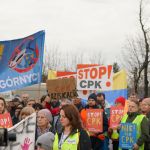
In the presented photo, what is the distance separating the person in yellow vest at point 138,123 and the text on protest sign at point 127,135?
77 millimetres

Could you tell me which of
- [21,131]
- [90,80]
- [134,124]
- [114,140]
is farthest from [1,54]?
[21,131]

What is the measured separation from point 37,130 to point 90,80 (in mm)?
4828

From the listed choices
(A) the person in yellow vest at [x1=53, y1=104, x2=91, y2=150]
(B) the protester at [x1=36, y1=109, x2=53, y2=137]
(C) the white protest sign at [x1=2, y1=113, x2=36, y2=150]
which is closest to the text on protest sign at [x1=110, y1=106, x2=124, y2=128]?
(B) the protester at [x1=36, y1=109, x2=53, y2=137]

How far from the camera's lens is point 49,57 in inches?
1829

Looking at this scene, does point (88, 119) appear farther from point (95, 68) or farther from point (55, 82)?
point (95, 68)

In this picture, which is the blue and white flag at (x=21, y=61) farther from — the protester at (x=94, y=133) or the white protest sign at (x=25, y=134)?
the white protest sign at (x=25, y=134)

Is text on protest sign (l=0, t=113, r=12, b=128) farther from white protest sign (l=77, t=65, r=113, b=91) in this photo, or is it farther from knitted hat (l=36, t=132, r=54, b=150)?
white protest sign (l=77, t=65, r=113, b=91)

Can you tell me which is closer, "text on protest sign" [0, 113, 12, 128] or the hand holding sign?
the hand holding sign

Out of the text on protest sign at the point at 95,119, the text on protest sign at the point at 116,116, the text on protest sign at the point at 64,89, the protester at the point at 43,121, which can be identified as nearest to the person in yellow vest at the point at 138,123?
the text on protest sign at the point at 116,116

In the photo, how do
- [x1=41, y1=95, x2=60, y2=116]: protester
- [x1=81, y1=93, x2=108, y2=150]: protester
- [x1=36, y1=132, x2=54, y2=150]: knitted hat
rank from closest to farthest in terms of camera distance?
[x1=36, y1=132, x2=54, y2=150]: knitted hat < [x1=81, y1=93, x2=108, y2=150]: protester < [x1=41, y1=95, x2=60, y2=116]: protester

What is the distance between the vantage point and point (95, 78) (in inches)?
466

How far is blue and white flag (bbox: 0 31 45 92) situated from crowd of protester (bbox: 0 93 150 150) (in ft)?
1.97

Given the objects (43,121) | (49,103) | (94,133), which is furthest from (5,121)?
(49,103)

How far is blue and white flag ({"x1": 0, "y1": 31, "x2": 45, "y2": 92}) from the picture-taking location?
10672mm
